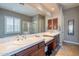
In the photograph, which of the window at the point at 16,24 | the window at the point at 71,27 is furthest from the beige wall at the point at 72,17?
the window at the point at 16,24

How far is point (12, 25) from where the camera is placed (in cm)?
141

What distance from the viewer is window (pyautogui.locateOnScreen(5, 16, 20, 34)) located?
1.32m

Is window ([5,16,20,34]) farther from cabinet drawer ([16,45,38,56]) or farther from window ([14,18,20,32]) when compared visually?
cabinet drawer ([16,45,38,56])

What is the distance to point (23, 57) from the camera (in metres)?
1.31

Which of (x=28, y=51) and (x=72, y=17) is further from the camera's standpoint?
(x=72, y=17)

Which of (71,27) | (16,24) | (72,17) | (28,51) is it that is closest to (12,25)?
(16,24)

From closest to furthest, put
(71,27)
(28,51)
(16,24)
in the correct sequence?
(28,51) < (16,24) < (71,27)

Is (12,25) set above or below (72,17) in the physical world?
below

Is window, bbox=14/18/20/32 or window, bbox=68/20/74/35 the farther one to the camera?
window, bbox=68/20/74/35

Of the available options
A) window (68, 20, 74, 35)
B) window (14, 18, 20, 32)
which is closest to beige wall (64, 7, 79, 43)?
window (68, 20, 74, 35)

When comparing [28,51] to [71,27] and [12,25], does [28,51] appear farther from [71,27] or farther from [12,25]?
[71,27]

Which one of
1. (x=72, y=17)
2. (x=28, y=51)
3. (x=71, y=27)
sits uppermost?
(x=72, y=17)

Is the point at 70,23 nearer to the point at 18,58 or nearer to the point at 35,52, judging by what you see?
the point at 35,52

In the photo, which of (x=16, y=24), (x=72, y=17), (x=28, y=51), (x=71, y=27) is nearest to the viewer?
(x=28, y=51)
